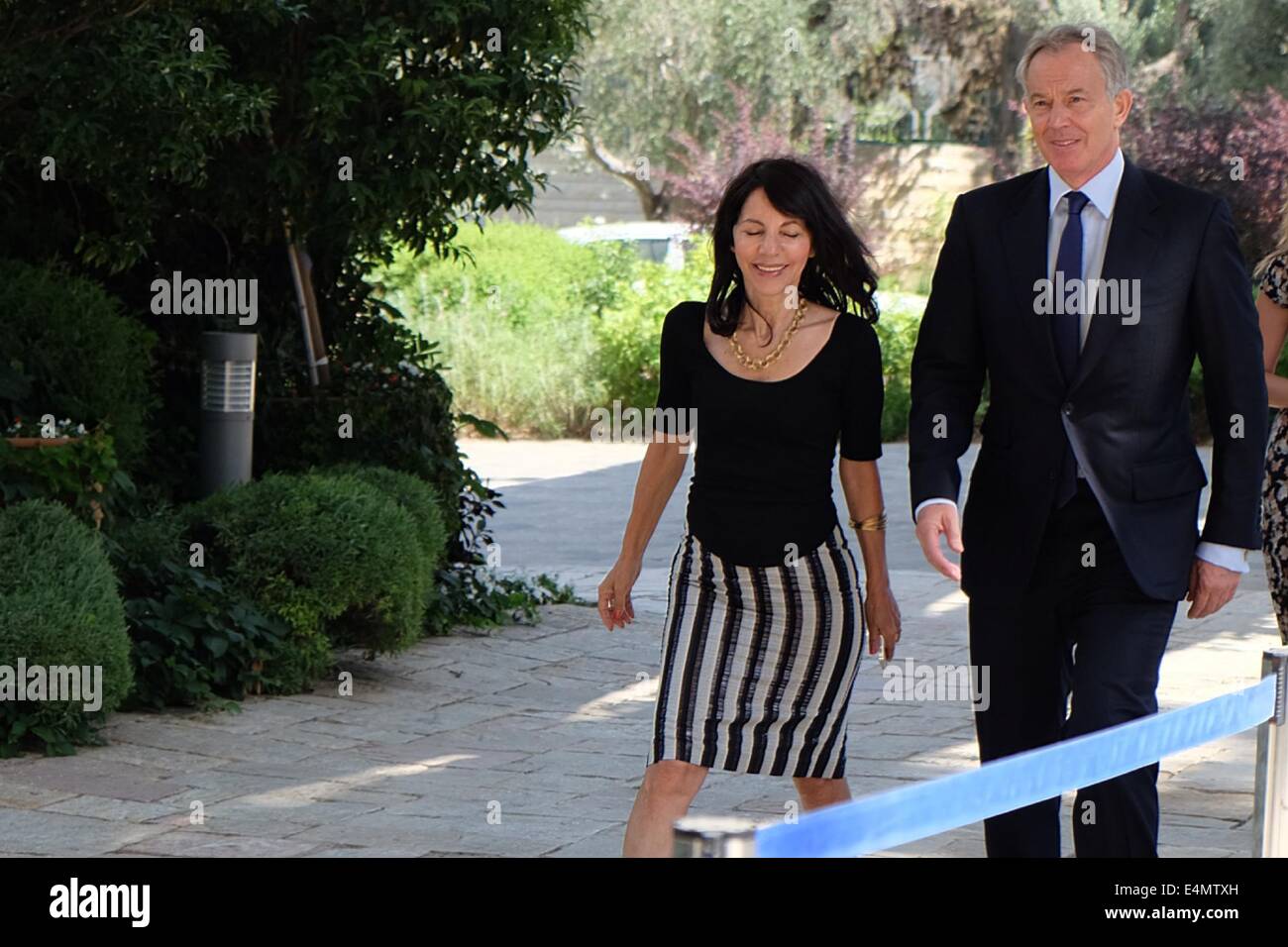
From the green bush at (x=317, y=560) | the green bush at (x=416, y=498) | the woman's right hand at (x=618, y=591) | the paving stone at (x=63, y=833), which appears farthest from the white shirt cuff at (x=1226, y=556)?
the green bush at (x=416, y=498)

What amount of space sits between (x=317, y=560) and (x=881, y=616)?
3.68m

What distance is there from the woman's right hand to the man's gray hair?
1401 millimetres

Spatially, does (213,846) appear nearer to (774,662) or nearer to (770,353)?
(774,662)

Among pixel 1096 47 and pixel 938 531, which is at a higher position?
pixel 1096 47

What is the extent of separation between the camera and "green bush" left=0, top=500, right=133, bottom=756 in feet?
20.3

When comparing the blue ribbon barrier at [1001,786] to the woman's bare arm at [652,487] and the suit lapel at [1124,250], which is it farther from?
the woman's bare arm at [652,487]

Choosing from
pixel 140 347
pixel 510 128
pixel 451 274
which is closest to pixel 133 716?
pixel 140 347

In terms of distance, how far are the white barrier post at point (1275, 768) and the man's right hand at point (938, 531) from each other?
2.15ft

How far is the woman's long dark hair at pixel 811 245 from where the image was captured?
13.8 ft

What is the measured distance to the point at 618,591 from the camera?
4406 millimetres

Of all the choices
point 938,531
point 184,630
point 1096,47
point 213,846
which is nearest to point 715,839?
point 938,531

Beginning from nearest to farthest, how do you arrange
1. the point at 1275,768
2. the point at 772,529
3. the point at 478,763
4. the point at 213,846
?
the point at 1275,768
the point at 772,529
the point at 213,846
the point at 478,763

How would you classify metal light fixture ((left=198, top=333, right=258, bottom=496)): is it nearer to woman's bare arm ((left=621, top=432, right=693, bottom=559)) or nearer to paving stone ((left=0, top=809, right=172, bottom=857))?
paving stone ((left=0, top=809, right=172, bottom=857))
